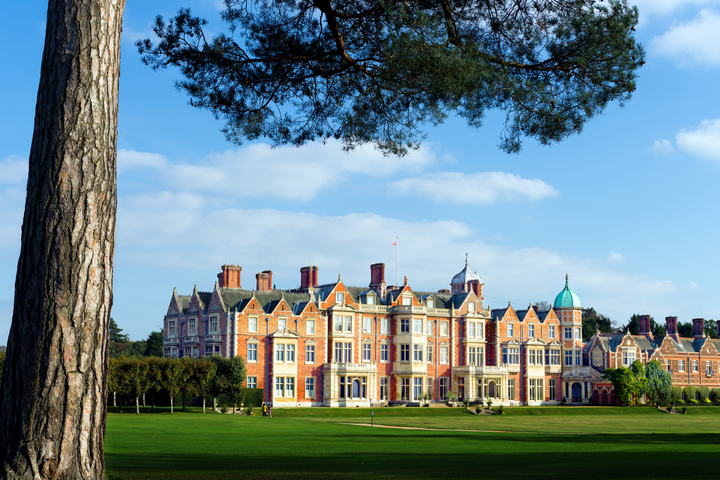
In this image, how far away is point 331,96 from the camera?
47.3ft

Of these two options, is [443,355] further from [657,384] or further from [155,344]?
[155,344]

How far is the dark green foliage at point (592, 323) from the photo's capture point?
101562mm

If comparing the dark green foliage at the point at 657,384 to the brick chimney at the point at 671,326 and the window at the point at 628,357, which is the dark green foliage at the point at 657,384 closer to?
the window at the point at 628,357

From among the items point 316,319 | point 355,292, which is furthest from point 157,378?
point 355,292

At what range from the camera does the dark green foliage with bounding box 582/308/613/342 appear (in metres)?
102

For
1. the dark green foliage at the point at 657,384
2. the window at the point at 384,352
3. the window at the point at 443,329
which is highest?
the window at the point at 443,329

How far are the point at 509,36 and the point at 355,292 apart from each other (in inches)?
1984

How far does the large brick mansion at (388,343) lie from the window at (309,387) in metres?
0.08

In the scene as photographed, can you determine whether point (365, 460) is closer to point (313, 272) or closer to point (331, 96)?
point (331, 96)

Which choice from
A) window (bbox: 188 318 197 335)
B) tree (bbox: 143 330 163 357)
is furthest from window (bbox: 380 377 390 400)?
tree (bbox: 143 330 163 357)

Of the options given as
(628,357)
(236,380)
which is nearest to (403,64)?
(236,380)

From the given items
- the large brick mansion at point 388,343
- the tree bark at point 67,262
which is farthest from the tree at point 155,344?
the tree bark at point 67,262

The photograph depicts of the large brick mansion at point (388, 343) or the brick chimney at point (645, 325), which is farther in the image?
the brick chimney at point (645, 325)

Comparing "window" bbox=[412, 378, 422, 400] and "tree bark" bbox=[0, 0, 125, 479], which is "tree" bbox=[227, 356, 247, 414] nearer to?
"window" bbox=[412, 378, 422, 400]
